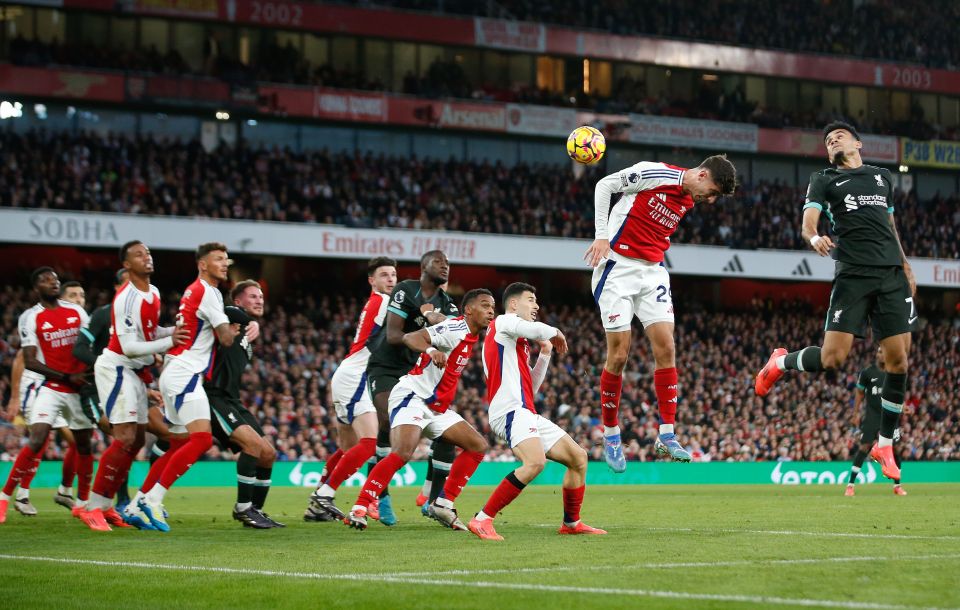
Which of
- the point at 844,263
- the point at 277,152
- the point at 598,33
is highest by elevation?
the point at 598,33

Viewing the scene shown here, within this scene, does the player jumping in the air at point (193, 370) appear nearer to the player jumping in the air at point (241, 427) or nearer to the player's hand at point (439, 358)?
the player jumping in the air at point (241, 427)

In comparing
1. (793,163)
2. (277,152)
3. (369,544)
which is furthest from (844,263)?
(793,163)

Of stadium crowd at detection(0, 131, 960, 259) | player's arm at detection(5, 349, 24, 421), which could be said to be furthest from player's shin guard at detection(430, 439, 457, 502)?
stadium crowd at detection(0, 131, 960, 259)

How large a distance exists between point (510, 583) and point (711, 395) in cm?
2993

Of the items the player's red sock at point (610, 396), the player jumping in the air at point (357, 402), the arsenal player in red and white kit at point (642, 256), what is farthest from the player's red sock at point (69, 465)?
the arsenal player in red and white kit at point (642, 256)

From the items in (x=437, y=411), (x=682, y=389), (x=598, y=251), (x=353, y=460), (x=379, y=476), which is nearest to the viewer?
(x=598, y=251)

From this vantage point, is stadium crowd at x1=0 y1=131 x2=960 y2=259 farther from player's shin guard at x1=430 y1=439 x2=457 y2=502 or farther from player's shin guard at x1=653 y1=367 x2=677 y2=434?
player's shin guard at x1=653 y1=367 x2=677 y2=434

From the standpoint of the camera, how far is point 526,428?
10570mm

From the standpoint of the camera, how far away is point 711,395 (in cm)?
3628

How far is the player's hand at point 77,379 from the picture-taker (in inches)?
560

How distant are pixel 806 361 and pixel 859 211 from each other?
1.49 metres

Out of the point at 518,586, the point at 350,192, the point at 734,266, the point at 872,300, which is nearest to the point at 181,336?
the point at 518,586

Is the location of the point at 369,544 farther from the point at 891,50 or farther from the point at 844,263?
the point at 891,50

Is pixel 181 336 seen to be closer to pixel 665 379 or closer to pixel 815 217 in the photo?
pixel 665 379
